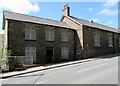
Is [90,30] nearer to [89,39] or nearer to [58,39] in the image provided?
[89,39]

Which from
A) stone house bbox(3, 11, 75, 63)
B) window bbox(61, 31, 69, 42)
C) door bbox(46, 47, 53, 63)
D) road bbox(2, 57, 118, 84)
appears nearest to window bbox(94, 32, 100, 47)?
stone house bbox(3, 11, 75, 63)

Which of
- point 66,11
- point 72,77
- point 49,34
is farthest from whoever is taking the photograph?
point 66,11

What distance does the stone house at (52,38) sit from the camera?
14703mm

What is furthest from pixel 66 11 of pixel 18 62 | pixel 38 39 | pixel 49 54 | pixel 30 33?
pixel 18 62

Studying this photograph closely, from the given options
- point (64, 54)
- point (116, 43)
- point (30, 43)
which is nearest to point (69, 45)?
point (64, 54)

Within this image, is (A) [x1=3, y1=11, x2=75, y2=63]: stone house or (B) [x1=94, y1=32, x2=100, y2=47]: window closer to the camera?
(A) [x1=3, y1=11, x2=75, y2=63]: stone house

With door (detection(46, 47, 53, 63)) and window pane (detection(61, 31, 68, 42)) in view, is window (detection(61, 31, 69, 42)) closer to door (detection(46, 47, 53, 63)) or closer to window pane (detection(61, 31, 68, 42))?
window pane (detection(61, 31, 68, 42))

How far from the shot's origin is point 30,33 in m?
15.9

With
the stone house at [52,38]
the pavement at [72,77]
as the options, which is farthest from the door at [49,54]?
the pavement at [72,77]

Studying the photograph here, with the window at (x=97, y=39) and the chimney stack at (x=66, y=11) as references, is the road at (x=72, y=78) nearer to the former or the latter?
the window at (x=97, y=39)

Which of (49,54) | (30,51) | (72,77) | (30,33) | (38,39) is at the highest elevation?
(30,33)

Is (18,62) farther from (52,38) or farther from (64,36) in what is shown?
(64,36)

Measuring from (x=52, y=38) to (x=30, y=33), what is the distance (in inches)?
140

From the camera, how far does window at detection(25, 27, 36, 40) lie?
15591 mm
